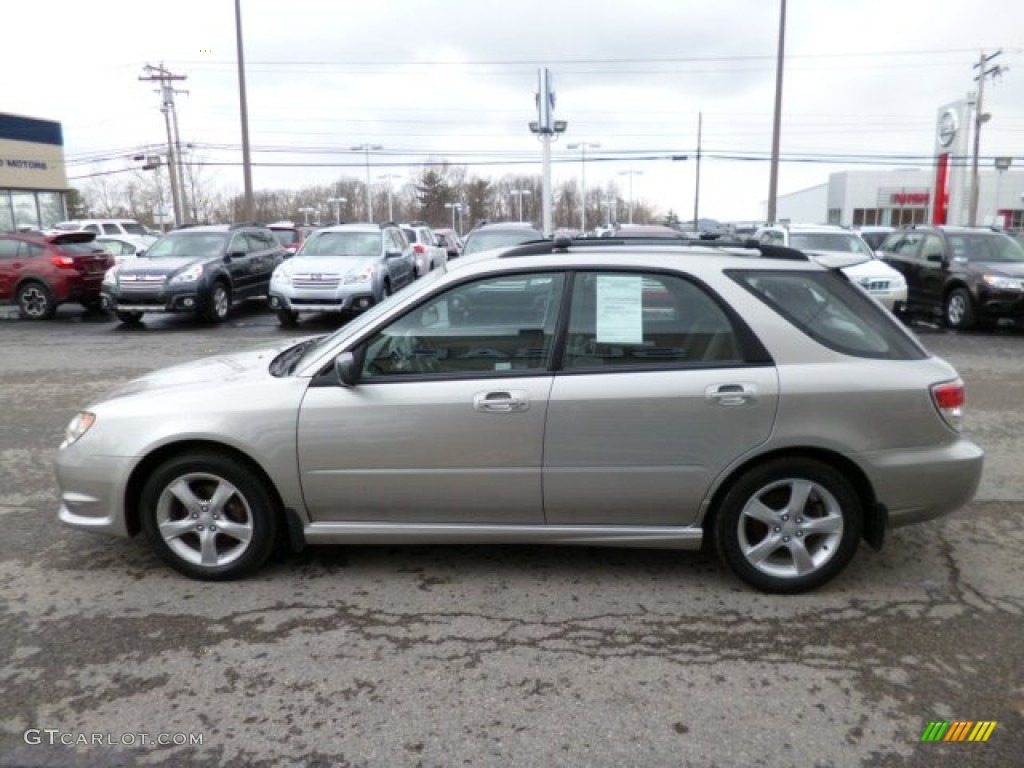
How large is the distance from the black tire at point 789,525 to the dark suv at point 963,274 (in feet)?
36.4

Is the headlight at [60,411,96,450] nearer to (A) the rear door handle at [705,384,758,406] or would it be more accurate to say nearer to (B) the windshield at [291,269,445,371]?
(B) the windshield at [291,269,445,371]

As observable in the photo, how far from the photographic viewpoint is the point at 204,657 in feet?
10.8

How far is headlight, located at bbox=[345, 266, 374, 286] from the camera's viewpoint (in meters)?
13.5

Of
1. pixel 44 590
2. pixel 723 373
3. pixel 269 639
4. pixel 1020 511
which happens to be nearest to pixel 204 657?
pixel 269 639

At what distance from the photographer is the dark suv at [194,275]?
46.3 ft

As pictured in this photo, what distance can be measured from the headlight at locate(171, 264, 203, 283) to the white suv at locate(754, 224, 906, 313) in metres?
9.78

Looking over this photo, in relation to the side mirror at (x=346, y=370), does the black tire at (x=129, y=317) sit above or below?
below

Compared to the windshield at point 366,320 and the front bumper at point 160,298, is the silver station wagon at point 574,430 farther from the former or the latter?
the front bumper at point 160,298

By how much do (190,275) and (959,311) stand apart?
43.8 feet

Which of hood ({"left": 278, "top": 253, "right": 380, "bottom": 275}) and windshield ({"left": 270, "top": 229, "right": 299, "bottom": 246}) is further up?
windshield ({"left": 270, "top": 229, "right": 299, "bottom": 246})

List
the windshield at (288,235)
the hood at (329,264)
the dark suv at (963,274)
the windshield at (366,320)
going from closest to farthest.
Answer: the windshield at (366,320) → the dark suv at (963,274) → the hood at (329,264) → the windshield at (288,235)

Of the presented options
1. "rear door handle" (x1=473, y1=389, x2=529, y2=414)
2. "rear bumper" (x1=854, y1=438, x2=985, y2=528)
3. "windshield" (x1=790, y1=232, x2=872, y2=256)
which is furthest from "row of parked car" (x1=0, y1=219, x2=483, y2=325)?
"rear bumper" (x1=854, y1=438, x2=985, y2=528)

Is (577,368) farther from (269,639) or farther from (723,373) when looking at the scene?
(269,639)

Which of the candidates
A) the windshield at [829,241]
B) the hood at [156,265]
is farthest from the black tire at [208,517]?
the windshield at [829,241]
